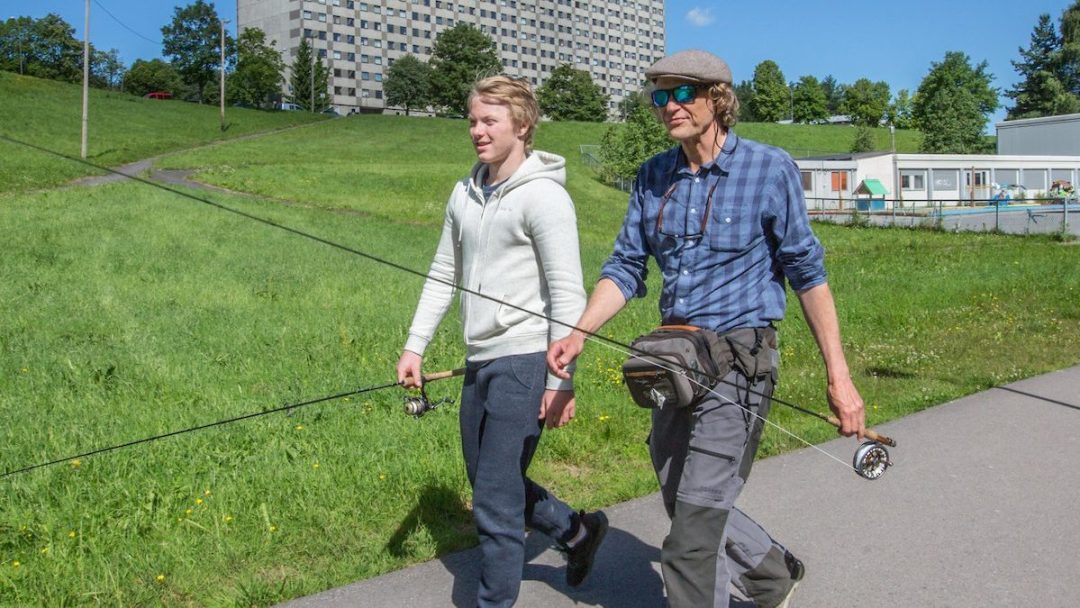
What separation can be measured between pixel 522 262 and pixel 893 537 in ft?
7.74

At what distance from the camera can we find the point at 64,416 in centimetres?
681

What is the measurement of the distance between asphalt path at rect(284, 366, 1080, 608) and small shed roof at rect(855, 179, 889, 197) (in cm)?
5449

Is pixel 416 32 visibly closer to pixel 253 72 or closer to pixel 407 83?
pixel 407 83

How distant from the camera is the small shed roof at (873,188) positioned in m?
58.6

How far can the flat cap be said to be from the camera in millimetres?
3277

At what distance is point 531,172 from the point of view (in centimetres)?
359

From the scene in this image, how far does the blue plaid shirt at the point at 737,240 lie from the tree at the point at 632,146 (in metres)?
55.6

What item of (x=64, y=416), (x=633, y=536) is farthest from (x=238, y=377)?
(x=633, y=536)

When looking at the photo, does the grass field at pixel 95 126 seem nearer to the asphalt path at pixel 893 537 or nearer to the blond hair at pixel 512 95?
the asphalt path at pixel 893 537

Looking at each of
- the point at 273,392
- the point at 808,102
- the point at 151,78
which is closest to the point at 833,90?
the point at 808,102

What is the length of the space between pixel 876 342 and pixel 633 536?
6.57 m

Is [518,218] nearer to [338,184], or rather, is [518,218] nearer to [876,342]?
[876,342]

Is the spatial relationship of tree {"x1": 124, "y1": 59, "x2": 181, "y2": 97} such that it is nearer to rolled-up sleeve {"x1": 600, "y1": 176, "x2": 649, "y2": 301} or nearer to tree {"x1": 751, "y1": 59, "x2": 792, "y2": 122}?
tree {"x1": 751, "y1": 59, "x2": 792, "y2": 122}

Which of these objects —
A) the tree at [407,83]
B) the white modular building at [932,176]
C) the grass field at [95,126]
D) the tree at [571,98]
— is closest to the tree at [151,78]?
the tree at [407,83]
